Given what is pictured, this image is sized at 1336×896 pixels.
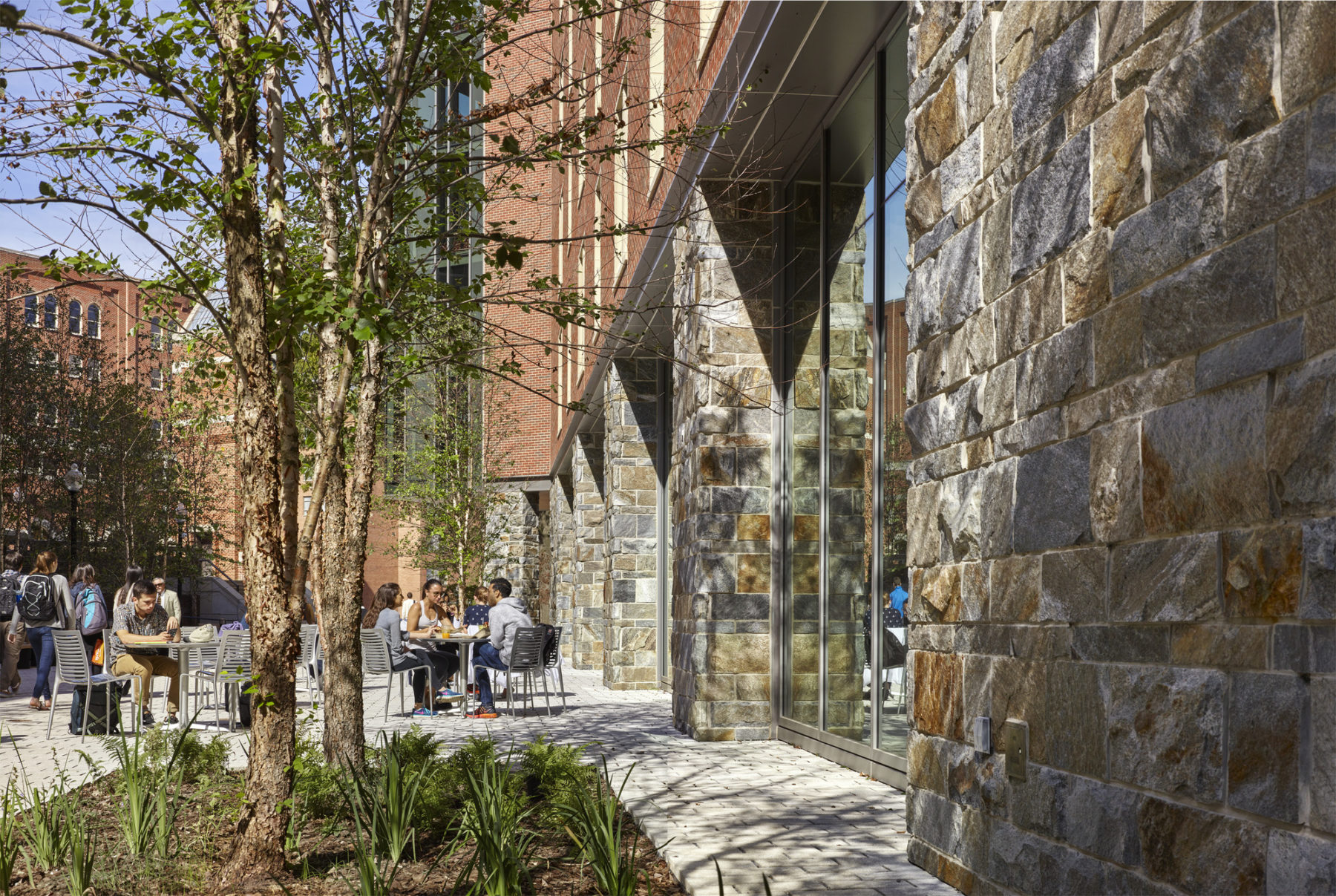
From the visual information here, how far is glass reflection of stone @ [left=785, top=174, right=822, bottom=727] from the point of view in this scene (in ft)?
29.9

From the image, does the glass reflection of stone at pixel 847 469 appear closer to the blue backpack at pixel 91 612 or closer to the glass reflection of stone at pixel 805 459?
the glass reflection of stone at pixel 805 459

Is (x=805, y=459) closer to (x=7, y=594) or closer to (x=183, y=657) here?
(x=183, y=657)

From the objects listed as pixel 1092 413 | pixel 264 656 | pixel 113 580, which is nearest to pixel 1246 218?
pixel 1092 413

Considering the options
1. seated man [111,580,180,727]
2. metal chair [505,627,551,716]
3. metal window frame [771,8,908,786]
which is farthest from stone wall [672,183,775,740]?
seated man [111,580,180,727]

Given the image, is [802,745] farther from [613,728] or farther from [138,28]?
[138,28]

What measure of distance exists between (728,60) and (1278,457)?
5.91 meters

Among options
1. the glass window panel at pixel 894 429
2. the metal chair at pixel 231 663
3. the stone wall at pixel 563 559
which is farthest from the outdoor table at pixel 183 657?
Answer: the stone wall at pixel 563 559

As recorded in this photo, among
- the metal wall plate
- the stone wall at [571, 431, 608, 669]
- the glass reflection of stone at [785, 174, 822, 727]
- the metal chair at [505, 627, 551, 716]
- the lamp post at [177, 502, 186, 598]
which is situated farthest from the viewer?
the lamp post at [177, 502, 186, 598]

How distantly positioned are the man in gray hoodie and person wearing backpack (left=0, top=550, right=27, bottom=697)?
5.67 metres

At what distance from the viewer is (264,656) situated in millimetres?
5016

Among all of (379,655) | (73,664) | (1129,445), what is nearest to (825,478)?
(1129,445)

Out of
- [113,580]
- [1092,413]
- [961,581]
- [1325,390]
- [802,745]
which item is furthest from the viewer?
[113,580]

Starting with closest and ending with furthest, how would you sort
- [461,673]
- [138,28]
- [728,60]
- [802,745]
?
1. [138,28]
2. [728,60]
3. [802,745]
4. [461,673]

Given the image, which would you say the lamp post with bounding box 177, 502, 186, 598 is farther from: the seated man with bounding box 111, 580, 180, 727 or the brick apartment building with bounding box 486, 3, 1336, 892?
the brick apartment building with bounding box 486, 3, 1336, 892
